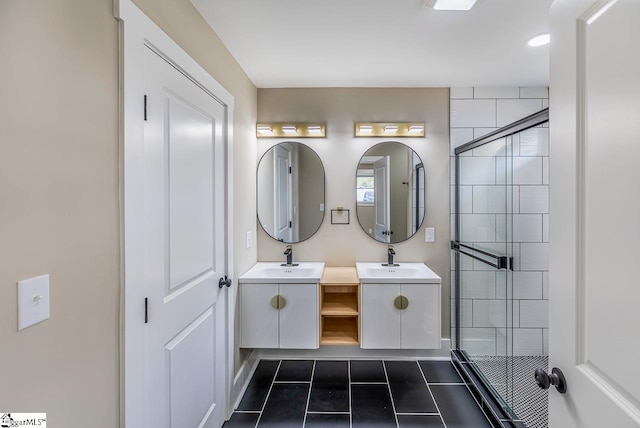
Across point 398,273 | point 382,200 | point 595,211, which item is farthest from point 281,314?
point 595,211

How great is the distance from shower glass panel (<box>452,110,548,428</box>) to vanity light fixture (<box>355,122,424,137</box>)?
0.46m

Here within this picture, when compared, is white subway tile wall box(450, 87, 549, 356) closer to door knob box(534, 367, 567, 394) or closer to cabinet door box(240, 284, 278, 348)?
door knob box(534, 367, 567, 394)

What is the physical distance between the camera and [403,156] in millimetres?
2723

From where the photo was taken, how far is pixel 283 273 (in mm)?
2572

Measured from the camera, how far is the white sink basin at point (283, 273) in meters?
2.26

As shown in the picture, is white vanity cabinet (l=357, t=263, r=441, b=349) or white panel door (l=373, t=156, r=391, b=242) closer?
white vanity cabinet (l=357, t=263, r=441, b=349)

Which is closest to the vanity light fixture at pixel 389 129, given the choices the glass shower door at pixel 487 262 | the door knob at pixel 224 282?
the glass shower door at pixel 487 262

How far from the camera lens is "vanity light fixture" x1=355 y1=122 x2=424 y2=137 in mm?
2635

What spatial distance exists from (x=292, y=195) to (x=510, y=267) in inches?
69.7

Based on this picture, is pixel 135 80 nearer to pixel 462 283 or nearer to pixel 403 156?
pixel 403 156

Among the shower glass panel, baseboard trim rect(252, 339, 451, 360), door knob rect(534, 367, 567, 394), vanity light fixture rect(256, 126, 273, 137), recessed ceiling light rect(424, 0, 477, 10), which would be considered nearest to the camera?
door knob rect(534, 367, 567, 394)

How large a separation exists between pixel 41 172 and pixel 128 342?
2.00 feet

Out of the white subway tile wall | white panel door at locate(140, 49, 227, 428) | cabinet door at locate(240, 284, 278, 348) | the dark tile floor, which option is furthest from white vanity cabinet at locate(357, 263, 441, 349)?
white panel door at locate(140, 49, 227, 428)

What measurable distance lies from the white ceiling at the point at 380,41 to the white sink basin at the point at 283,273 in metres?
1.58
